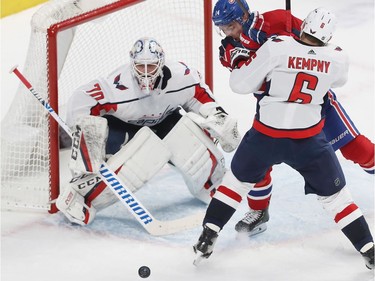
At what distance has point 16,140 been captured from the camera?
4.41 metres

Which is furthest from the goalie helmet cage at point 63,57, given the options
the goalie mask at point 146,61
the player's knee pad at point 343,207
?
the player's knee pad at point 343,207

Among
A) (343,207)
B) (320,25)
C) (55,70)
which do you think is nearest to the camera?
(320,25)

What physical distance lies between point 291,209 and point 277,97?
78 cm

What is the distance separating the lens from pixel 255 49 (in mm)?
3809

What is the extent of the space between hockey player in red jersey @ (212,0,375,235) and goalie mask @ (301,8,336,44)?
265 millimetres

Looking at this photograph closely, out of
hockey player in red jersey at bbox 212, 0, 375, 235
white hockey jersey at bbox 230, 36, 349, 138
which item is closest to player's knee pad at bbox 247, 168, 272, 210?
hockey player in red jersey at bbox 212, 0, 375, 235

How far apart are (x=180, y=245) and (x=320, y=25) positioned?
98cm

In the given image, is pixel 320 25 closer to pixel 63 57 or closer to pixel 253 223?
pixel 253 223

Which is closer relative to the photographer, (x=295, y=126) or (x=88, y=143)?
(x=295, y=126)

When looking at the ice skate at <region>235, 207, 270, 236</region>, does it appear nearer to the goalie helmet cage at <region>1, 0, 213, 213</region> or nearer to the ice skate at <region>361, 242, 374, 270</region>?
the ice skate at <region>361, 242, 374, 270</region>

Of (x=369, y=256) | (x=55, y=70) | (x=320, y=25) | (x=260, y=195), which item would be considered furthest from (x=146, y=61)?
(x=369, y=256)

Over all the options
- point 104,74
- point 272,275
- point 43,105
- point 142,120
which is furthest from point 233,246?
point 104,74

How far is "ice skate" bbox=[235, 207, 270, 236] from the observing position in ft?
13.3

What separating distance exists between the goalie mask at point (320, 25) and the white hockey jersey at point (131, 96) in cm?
77
